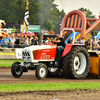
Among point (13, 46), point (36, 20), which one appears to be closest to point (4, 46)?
point (13, 46)

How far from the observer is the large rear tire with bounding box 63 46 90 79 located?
9.62 m

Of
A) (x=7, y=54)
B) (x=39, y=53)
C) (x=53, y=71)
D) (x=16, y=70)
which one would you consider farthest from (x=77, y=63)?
(x=7, y=54)

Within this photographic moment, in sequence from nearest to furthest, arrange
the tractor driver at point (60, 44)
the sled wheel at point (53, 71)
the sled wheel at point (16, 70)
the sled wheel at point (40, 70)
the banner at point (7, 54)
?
the sled wheel at point (40, 70), the sled wheel at point (16, 70), the tractor driver at point (60, 44), the sled wheel at point (53, 71), the banner at point (7, 54)

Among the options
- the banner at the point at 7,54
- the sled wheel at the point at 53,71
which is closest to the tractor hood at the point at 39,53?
the sled wheel at the point at 53,71

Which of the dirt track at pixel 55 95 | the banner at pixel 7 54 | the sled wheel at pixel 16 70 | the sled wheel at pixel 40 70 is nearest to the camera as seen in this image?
the dirt track at pixel 55 95

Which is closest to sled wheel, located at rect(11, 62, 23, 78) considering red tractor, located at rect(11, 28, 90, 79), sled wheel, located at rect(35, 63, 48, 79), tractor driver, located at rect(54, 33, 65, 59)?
red tractor, located at rect(11, 28, 90, 79)

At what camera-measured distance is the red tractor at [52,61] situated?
31.0 feet

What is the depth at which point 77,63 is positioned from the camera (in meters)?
10.2

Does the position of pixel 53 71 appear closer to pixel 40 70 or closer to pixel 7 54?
pixel 40 70

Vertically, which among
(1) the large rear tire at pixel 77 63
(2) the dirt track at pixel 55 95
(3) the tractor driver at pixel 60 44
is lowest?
(2) the dirt track at pixel 55 95

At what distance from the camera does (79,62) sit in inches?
405

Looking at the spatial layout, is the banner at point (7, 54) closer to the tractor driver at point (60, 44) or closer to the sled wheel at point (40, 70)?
the tractor driver at point (60, 44)

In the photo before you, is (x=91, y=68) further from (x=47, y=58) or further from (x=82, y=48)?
(x=47, y=58)

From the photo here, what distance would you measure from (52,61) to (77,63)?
931 millimetres
